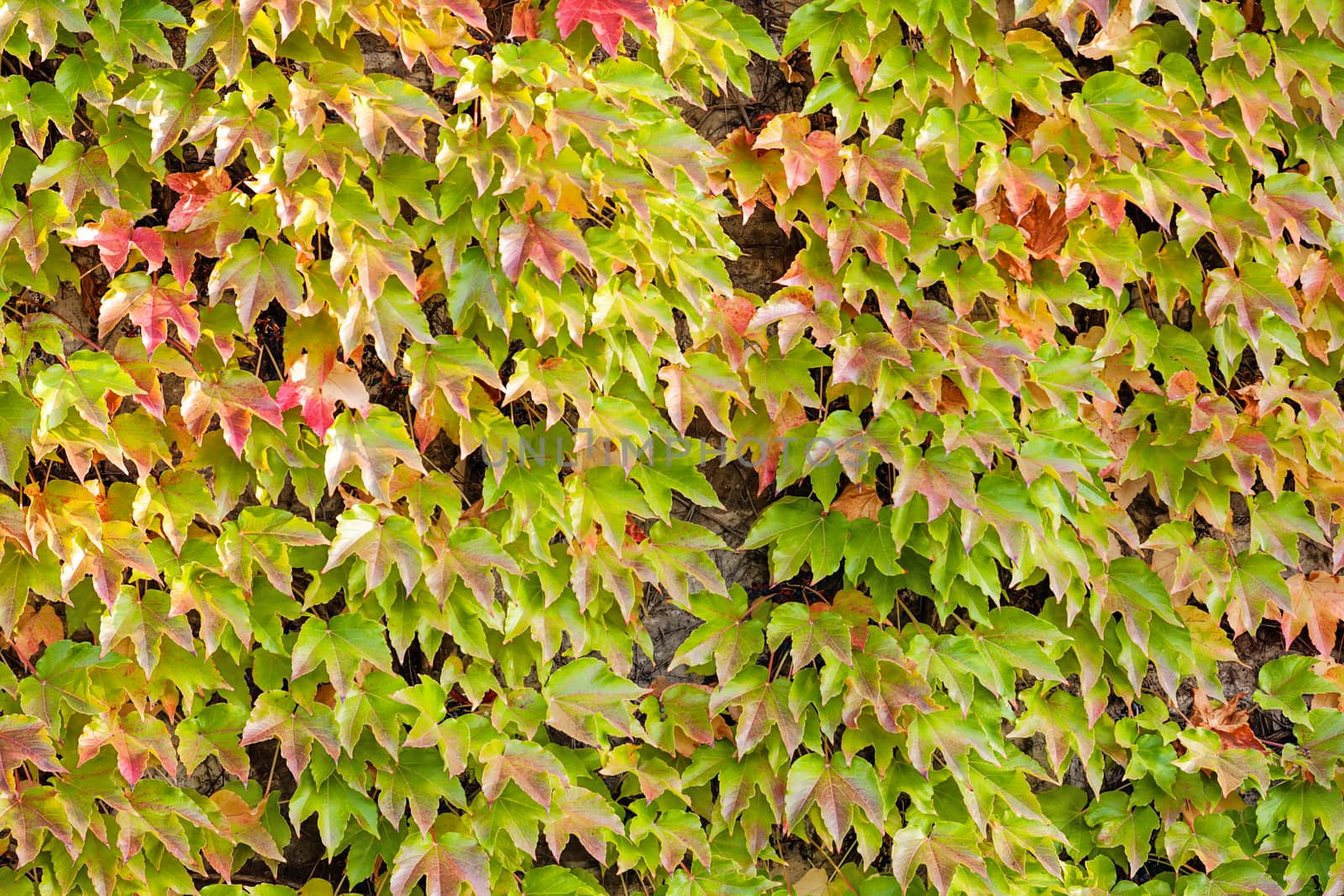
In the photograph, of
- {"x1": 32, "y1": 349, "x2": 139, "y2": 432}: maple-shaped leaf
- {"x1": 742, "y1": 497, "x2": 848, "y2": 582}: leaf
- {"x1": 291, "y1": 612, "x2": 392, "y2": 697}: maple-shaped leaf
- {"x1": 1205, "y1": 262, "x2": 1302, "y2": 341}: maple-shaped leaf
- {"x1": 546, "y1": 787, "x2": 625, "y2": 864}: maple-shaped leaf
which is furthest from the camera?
{"x1": 1205, "y1": 262, "x2": 1302, "y2": 341}: maple-shaped leaf

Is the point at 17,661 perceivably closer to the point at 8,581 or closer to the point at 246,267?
the point at 8,581

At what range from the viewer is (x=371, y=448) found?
184cm

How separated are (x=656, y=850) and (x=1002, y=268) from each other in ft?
4.23

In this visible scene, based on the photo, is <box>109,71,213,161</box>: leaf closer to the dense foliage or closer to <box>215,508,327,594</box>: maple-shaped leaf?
the dense foliage

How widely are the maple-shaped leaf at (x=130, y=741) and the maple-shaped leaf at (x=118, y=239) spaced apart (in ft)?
2.50

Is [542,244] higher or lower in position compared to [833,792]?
higher

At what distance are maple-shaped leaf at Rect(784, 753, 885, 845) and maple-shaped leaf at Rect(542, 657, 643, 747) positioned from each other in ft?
1.07


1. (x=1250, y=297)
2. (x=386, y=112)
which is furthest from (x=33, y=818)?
(x=1250, y=297)

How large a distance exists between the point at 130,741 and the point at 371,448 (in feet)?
2.16

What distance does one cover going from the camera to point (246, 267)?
71.1 inches

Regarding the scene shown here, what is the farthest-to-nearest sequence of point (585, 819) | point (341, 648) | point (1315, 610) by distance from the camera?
point (1315, 610)
point (585, 819)
point (341, 648)

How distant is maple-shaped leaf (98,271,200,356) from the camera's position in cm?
180
